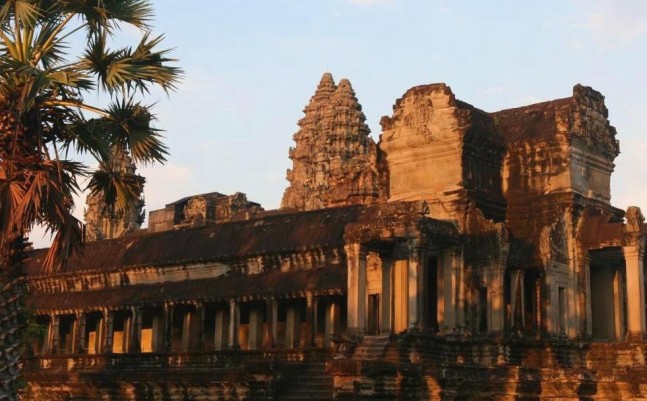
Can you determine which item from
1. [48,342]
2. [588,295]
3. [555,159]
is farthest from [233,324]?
[555,159]

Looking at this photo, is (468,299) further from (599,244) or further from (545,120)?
(545,120)

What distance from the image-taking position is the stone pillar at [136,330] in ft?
126

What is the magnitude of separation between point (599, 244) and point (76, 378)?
16.7 metres

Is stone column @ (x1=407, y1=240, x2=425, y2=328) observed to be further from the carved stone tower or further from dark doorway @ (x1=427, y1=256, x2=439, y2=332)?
the carved stone tower

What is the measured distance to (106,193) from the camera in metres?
20.0

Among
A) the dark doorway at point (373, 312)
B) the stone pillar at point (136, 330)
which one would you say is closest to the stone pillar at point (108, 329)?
the stone pillar at point (136, 330)

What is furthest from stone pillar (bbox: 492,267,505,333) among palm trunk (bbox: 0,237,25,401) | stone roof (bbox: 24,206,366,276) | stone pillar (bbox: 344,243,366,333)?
palm trunk (bbox: 0,237,25,401)

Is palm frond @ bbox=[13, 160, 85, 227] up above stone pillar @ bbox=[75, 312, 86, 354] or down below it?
above

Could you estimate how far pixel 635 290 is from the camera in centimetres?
2814

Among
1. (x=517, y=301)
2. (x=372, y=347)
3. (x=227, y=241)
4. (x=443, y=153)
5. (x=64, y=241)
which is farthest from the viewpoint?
(x=227, y=241)

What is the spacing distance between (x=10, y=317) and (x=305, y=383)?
1330cm

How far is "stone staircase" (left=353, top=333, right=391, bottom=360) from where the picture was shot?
26.8 m

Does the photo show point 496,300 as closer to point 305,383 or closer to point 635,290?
point 635,290

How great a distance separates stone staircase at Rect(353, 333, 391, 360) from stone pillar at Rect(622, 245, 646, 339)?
6525 millimetres
